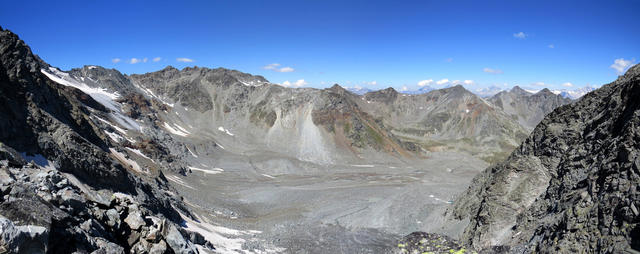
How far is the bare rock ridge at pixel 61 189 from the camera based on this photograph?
405 inches

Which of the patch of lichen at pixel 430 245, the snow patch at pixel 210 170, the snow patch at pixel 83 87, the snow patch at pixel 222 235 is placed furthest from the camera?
the snow patch at pixel 83 87

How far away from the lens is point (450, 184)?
69188mm

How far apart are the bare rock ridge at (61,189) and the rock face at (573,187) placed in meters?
20.6

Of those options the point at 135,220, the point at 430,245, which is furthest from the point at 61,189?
the point at 430,245

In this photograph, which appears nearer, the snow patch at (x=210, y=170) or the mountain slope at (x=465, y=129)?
the snow patch at (x=210, y=170)

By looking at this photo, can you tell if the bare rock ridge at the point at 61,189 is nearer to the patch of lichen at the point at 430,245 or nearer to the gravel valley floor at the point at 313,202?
the gravel valley floor at the point at 313,202

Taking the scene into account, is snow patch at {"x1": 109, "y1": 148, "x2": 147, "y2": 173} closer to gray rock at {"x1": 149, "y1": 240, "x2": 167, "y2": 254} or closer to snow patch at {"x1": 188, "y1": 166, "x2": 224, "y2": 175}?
snow patch at {"x1": 188, "y1": 166, "x2": 224, "y2": 175}

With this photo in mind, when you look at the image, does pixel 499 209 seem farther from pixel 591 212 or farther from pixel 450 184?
pixel 450 184

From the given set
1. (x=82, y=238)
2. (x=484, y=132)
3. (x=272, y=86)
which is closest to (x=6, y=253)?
(x=82, y=238)

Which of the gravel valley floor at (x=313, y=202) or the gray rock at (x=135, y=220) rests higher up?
the gray rock at (x=135, y=220)

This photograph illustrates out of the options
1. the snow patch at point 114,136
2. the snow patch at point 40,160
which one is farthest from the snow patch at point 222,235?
the snow patch at point 114,136

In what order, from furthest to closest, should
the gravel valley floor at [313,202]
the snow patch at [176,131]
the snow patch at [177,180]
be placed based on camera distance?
1. the snow patch at [176,131]
2. the snow patch at [177,180]
3. the gravel valley floor at [313,202]

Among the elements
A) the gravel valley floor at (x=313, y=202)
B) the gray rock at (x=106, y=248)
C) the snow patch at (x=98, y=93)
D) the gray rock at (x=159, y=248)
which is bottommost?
the gravel valley floor at (x=313, y=202)

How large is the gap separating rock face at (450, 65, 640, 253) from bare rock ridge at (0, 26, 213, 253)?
2064cm
